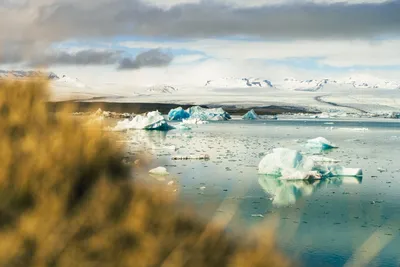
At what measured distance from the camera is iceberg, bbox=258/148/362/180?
47.7 feet

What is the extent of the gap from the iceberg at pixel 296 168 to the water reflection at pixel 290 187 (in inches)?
7.1

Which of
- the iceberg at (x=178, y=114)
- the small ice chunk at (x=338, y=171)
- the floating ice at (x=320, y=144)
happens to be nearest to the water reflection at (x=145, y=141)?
the small ice chunk at (x=338, y=171)

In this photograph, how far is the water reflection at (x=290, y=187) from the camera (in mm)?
11734

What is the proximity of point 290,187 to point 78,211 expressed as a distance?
12.0 m

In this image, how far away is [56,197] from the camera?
1.87 m

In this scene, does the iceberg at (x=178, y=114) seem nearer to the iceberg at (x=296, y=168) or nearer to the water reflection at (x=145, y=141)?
the water reflection at (x=145, y=141)

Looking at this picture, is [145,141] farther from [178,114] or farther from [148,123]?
[178,114]

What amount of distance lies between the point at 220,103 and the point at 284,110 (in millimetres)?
13345

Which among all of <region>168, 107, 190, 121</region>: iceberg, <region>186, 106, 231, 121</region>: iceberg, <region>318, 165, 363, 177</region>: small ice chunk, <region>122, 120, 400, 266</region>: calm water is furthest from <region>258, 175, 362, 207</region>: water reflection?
<region>186, 106, 231, 121</region>: iceberg

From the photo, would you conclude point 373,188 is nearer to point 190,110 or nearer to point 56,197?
point 56,197

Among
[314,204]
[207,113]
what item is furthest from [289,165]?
[207,113]

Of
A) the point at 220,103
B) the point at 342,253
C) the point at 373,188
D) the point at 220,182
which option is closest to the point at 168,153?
the point at 220,182

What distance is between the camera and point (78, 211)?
6.36 feet

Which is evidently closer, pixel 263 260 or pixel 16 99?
pixel 263 260
